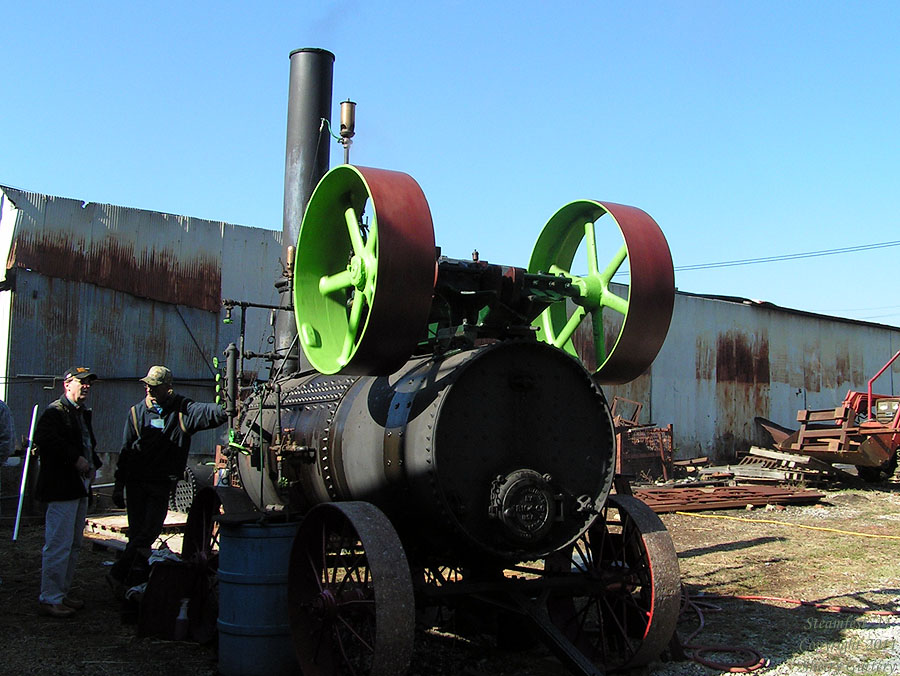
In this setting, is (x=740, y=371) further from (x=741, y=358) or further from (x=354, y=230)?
(x=354, y=230)

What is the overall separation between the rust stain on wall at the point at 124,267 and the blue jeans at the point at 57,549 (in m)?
6.16

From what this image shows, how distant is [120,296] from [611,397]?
9926 mm

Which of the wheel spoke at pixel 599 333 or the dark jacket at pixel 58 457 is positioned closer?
the wheel spoke at pixel 599 333

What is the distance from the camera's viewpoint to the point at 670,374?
18.4 m

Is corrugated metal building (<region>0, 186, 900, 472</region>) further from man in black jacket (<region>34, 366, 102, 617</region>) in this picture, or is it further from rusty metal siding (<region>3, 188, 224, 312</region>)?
man in black jacket (<region>34, 366, 102, 617</region>)

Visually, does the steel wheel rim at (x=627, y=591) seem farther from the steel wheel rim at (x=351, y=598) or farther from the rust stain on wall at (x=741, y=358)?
the rust stain on wall at (x=741, y=358)

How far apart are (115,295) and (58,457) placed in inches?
249

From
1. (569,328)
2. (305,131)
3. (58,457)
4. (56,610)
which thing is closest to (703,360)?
(305,131)

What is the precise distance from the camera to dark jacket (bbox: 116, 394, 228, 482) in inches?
229

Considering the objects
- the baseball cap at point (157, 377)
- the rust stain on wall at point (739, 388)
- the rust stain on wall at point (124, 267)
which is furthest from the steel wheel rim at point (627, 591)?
the rust stain on wall at point (739, 388)

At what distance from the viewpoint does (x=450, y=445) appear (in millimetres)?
3865

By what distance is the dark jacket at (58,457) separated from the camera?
5484mm

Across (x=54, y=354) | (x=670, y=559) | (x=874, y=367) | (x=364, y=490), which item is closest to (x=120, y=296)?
(x=54, y=354)

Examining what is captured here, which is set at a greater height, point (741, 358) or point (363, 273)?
point (741, 358)
